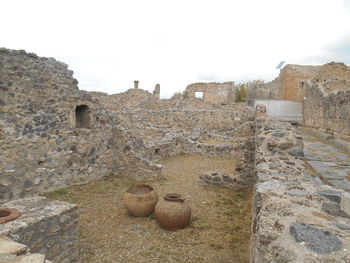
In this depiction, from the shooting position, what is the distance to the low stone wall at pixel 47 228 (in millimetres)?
A: 4078

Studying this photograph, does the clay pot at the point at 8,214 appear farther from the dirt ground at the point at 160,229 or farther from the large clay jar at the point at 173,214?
the large clay jar at the point at 173,214

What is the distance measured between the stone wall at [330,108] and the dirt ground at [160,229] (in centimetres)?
436

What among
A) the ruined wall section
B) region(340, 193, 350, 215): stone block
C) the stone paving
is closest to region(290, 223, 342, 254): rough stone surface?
region(340, 193, 350, 215): stone block

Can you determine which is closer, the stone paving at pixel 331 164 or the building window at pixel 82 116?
the stone paving at pixel 331 164

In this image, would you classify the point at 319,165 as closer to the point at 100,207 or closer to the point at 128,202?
the point at 128,202

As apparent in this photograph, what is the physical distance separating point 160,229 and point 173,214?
484 millimetres

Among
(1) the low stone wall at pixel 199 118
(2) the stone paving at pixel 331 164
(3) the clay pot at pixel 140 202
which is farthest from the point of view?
(1) the low stone wall at pixel 199 118

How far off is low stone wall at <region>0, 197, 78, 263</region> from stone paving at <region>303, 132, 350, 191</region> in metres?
4.57

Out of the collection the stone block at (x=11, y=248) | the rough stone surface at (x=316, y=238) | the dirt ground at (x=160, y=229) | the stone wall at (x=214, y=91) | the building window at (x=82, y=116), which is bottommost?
the dirt ground at (x=160, y=229)

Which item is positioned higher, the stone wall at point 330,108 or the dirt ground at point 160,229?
the stone wall at point 330,108

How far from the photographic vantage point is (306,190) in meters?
3.40

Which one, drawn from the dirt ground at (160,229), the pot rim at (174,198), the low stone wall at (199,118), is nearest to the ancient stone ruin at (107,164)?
the dirt ground at (160,229)

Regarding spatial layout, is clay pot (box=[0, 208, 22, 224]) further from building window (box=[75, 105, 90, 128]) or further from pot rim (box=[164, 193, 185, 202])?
building window (box=[75, 105, 90, 128])

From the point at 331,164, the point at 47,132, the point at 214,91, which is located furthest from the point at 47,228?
the point at 214,91
